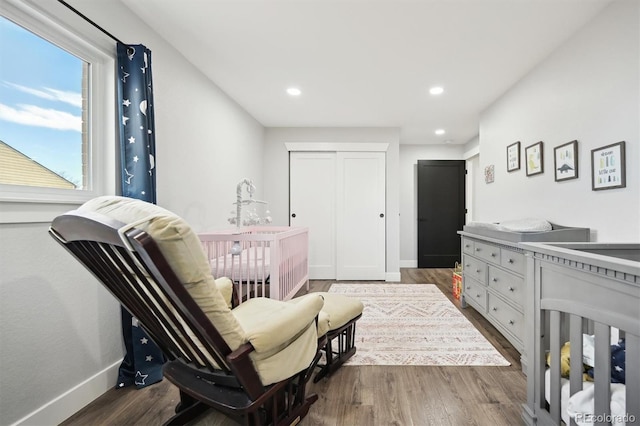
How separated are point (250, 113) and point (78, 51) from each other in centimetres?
228

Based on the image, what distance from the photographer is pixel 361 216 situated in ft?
14.1

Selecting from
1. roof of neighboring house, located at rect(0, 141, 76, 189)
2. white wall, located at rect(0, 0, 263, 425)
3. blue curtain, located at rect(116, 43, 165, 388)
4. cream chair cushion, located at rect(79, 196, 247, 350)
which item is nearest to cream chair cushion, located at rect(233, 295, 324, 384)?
cream chair cushion, located at rect(79, 196, 247, 350)

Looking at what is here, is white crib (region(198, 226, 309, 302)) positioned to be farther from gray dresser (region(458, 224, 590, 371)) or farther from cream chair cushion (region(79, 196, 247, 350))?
gray dresser (region(458, 224, 590, 371))

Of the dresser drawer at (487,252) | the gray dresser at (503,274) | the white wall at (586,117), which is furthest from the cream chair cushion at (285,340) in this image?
the white wall at (586,117)

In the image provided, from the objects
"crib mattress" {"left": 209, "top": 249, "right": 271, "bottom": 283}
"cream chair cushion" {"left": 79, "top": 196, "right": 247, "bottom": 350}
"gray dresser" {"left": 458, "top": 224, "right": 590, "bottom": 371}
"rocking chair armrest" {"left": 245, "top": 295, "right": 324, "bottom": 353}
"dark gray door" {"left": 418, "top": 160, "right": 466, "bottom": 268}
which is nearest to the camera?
"cream chair cushion" {"left": 79, "top": 196, "right": 247, "bottom": 350}

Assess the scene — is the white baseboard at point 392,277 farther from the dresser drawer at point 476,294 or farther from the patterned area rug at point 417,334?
the dresser drawer at point 476,294

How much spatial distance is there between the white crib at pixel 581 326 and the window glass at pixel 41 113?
2368mm

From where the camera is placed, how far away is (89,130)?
5.27ft

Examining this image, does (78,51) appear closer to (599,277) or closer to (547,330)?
(599,277)

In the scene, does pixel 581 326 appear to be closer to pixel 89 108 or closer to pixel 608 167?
pixel 608 167

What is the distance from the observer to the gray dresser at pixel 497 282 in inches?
77.9

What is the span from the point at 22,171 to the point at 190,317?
3.81ft

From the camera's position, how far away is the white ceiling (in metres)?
1.76

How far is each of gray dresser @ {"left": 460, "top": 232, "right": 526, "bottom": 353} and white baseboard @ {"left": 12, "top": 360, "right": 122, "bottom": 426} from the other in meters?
2.61
